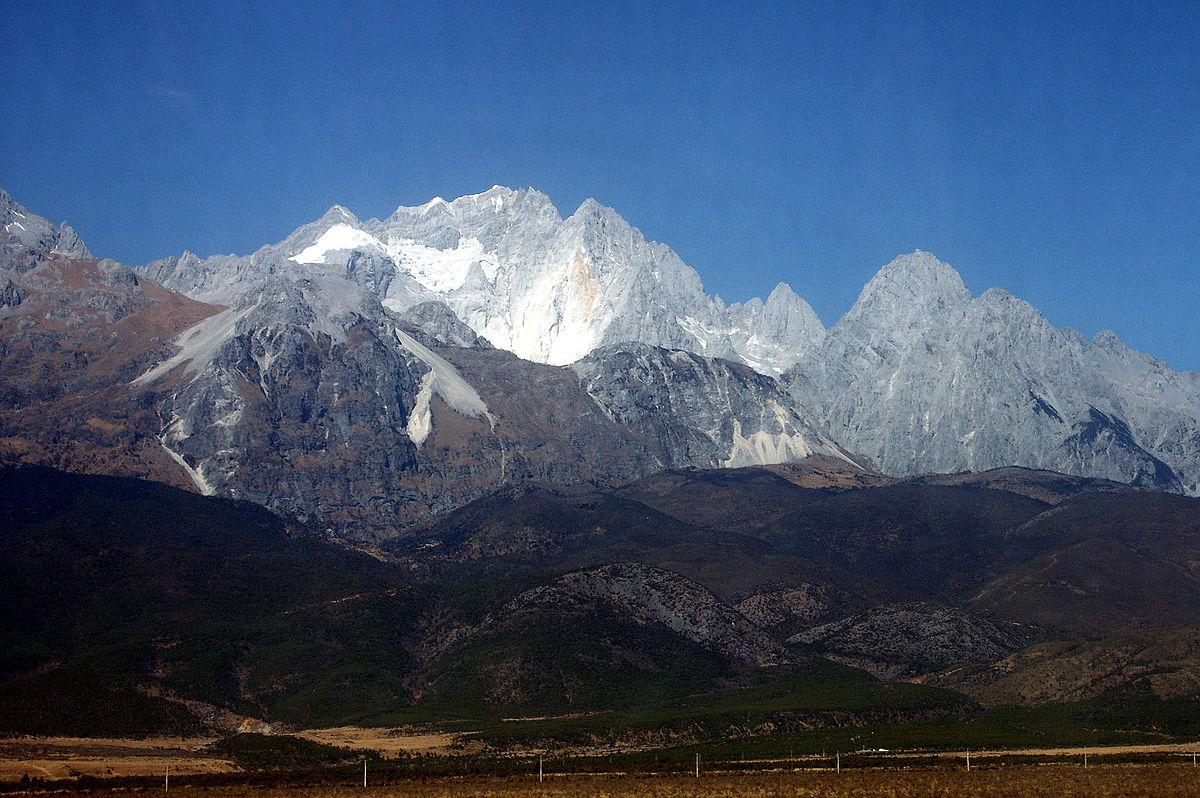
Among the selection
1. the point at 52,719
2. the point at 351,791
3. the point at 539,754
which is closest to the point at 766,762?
the point at 539,754

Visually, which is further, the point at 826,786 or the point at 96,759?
the point at 96,759

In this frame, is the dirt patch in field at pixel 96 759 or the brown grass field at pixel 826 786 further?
the dirt patch in field at pixel 96 759

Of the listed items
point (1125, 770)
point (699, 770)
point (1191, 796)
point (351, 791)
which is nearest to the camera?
point (1191, 796)

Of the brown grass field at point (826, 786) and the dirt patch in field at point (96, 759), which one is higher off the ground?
the dirt patch in field at point (96, 759)

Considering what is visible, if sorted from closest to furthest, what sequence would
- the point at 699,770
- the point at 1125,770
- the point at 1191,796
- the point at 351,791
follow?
the point at 1191,796
the point at 351,791
the point at 1125,770
the point at 699,770

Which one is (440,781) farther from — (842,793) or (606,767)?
(842,793)

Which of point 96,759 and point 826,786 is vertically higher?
point 96,759

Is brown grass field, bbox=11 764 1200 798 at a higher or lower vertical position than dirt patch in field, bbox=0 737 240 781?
lower

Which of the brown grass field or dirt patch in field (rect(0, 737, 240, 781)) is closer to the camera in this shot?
the brown grass field
